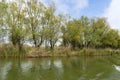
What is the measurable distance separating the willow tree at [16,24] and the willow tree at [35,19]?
6.98ft

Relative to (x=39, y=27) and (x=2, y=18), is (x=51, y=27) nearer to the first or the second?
(x=39, y=27)

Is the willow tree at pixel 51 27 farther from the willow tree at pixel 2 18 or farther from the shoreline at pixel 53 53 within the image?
the willow tree at pixel 2 18

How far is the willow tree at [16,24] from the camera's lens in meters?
45.4

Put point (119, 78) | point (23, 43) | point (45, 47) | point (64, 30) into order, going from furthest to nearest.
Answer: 1. point (64, 30)
2. point (45, 47)
3. point (23, 43)
4. point (119, 78)

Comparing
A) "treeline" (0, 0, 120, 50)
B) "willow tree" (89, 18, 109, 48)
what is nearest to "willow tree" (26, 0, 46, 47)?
"treeline" (0, 0, 120, 50)

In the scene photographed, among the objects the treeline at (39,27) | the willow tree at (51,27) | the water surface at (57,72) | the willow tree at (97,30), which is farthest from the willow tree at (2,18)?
the willow tree at (97,30)

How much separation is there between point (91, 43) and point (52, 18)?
63.1 feet

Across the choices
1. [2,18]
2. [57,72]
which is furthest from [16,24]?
[57,72]

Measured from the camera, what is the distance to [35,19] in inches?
2002

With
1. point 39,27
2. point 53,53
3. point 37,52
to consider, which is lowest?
point 53,53

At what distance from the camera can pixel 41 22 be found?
169 feet

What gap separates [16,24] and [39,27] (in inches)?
258

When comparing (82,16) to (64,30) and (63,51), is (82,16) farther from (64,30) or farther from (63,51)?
(63,51)

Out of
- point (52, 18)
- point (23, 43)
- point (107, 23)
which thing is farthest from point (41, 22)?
point (107, 23)
